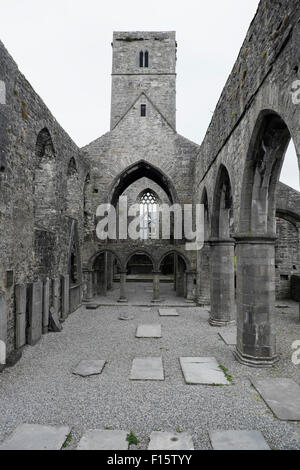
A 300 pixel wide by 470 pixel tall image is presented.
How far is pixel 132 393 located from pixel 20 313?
3351 mm

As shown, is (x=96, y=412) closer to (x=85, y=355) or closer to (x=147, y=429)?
(x=147, y=429)

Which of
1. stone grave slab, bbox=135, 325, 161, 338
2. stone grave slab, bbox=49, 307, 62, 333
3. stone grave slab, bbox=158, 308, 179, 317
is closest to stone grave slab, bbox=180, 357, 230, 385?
stone grave slab, bbox=135, 325, 161, 338

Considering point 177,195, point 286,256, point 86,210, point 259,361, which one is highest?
point 177,195

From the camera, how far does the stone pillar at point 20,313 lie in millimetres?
6805

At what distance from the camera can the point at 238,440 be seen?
139 inches

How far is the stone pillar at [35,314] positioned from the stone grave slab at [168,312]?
4615 millimetres

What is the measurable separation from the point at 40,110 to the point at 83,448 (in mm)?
7897

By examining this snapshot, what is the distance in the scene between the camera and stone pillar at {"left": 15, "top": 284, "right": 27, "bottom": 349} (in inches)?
268

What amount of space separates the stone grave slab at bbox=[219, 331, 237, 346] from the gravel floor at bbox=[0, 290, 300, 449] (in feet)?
0.60

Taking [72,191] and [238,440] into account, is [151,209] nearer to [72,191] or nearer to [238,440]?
[72,191]

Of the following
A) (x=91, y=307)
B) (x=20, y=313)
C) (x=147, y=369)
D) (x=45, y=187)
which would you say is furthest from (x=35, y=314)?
(x=91, y=307)

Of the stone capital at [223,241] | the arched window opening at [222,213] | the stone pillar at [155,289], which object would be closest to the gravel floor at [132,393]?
the stone capital at [223,241]

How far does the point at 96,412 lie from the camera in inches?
166
